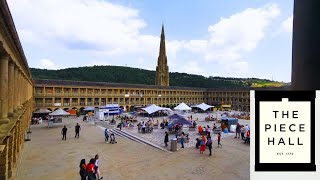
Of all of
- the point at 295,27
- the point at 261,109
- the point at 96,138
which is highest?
the point at 295,27

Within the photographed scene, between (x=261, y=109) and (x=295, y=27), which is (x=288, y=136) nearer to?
(x=261, y=109)

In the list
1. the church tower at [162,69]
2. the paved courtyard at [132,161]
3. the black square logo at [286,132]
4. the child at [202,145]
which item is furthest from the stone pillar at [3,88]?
the church tower at [162,69]

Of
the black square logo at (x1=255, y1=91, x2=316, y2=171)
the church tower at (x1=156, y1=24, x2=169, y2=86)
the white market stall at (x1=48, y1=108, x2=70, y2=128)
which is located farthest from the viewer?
the church tower at (x1=156, y1=24, x2=169, y2=86)

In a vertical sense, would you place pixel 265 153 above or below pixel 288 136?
below

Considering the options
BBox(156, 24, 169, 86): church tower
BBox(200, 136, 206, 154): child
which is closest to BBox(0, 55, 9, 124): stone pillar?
BBox(200, 136, 206, 154): child

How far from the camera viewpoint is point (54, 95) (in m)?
47.1

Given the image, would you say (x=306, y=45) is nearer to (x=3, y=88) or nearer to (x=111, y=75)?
(x=3, y=88)

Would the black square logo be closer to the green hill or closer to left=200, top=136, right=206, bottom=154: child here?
left=200, top=136, right=206, bottom=154: child

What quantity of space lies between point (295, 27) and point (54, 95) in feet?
164

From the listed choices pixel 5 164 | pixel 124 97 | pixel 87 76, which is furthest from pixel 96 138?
pixel 87 76

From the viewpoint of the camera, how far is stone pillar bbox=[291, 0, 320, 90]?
150 cm

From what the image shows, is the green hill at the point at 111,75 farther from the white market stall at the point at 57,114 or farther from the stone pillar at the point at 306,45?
the stone pillar at the point at 306,45

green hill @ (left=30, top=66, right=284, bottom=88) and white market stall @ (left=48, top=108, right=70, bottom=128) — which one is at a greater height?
green hill @ (left=30, top=66, right=284, bottom=88)

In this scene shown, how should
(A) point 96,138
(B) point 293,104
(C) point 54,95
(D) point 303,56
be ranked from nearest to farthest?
(D) point 303,56, (B) point 293,104, (A) point 96,138, (C) point 54,95
